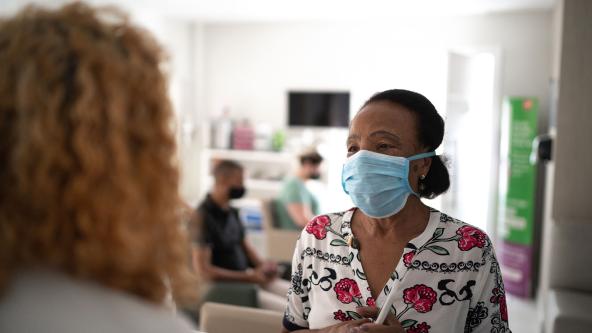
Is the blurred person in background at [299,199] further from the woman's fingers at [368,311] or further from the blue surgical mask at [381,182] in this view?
the woman's fingers at [368,311]

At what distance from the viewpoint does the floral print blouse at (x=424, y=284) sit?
124 centimetres

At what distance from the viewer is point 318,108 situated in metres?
6.19

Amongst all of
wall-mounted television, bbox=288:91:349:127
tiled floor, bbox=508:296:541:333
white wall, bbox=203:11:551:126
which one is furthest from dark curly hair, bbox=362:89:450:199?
wall-mounted television, bbox=288:91:349:127

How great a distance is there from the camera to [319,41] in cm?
621

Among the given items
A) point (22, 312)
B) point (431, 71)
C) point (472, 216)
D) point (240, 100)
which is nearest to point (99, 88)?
point (22, 312)

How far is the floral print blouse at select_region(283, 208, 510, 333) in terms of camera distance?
124cm

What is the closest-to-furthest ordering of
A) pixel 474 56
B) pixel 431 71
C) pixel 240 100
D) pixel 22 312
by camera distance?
pixel 22 312 < pixel 474 56 < pixel 431 71 < pixel 240 100

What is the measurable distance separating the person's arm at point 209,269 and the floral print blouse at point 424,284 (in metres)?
1.48

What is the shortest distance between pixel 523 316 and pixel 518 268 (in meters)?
0.64

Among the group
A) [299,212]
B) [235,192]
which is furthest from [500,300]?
[299,212]

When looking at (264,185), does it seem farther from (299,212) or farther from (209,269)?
(209,269)

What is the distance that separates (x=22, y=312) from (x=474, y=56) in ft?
15.5

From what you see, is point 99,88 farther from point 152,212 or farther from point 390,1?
point 390,1

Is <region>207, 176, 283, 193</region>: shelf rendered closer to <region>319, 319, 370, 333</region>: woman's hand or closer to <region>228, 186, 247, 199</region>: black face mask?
<region>228, 186, 247, 199</region>: black face mask
